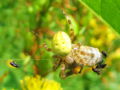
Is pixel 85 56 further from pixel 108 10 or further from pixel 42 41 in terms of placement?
pixel 42 41

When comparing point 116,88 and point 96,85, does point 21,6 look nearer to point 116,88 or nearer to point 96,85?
point 96,85

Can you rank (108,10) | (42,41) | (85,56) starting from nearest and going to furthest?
(108,10) < (85,56) < (42,41)

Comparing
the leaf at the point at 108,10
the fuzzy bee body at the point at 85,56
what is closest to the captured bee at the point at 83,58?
the fuzzy bee body at the point at 85,56

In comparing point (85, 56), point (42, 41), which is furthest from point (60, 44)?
point (42, 41)

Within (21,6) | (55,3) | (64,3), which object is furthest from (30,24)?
(21,6)

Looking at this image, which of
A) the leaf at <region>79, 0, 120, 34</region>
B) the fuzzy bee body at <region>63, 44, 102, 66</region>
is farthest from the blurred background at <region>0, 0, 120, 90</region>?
the leaf at <region>79, 0, 120, 34</region>
